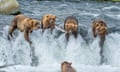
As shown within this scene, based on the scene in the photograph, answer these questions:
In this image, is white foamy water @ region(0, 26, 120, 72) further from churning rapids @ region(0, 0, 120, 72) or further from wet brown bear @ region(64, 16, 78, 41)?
wet brown bear @ region(64, 16, 78, 41)

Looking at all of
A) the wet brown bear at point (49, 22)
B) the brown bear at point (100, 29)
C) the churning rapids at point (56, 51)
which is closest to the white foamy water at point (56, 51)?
the churning rapids at point (56, 51)

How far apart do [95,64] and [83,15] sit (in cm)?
847

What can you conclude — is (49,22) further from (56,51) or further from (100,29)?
(100,29)

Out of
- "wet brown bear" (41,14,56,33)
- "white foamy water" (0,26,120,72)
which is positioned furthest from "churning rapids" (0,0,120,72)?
"wet brown bear" (41,14,56,33)

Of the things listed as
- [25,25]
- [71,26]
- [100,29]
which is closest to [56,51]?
[71,26]

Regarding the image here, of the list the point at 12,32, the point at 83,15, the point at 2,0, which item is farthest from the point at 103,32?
the point at 2,0

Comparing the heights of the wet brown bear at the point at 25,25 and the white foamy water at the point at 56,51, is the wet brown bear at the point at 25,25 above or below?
above

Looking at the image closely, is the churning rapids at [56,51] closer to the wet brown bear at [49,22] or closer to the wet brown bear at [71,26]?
the wet brown bear at [71,26]

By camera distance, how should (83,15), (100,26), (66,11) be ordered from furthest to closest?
(66,11), (83,15), (100,26)

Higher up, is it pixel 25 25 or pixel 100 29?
pixel 25 25

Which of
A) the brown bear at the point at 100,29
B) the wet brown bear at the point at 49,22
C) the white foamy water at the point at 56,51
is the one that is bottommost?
the white foamy water at the point at 56,51

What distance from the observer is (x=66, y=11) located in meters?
28.0

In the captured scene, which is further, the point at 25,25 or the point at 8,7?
the point at 8,7

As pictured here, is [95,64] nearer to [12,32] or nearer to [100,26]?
[100,26]
